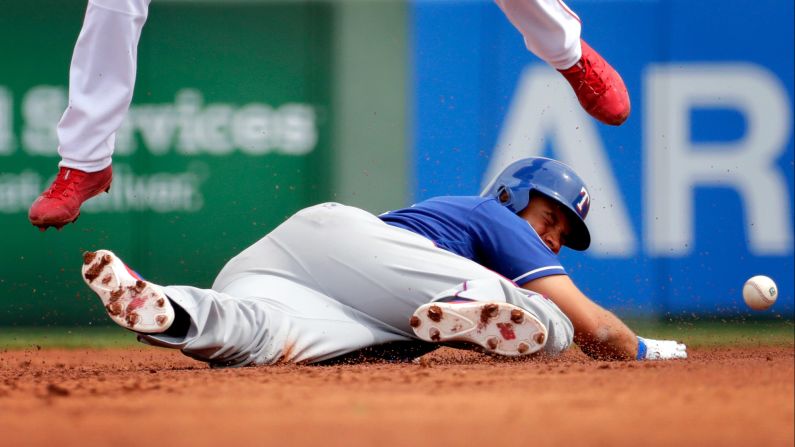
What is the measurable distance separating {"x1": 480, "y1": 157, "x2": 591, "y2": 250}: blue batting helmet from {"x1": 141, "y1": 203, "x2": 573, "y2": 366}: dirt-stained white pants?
1.86 ft

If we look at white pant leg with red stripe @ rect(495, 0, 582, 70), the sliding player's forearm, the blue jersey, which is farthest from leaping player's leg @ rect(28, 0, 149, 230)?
the sliding player's forearm

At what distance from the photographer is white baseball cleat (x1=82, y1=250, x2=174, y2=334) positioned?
11.9 ft

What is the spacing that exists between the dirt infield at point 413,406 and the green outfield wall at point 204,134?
3.92 m

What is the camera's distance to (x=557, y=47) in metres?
4.26

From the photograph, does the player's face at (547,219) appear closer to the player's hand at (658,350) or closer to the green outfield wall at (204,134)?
the player's hand at (658,350)

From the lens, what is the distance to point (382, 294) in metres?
4.19

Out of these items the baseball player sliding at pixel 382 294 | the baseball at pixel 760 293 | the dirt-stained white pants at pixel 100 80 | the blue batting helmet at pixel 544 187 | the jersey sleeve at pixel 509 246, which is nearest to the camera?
the baseball player sliding at pixel 382 294

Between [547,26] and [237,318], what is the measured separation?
Answer: 144cm

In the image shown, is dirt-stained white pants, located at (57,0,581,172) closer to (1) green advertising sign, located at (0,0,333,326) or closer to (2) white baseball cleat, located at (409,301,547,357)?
(2) white baseball cleat, located at (409,301,547,357)

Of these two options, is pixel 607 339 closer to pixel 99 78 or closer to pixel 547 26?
pixel 547 26

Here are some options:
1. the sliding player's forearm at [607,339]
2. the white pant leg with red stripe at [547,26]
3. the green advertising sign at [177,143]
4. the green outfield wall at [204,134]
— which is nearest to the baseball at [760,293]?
the sliding player's forearm at [607,339]

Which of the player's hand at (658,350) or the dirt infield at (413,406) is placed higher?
the dirt infield at (413,406)

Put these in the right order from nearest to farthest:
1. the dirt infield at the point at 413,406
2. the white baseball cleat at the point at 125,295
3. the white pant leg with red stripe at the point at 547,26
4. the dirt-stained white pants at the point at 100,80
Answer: the dirt infield at the point at 413,406 → the white baseball cleat at the point at 125,295 → the dirt-stained white pants at the point at 100,80 → the white pant leg with red stripe at the point at 547,26

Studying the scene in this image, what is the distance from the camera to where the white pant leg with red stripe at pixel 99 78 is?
154 inches
